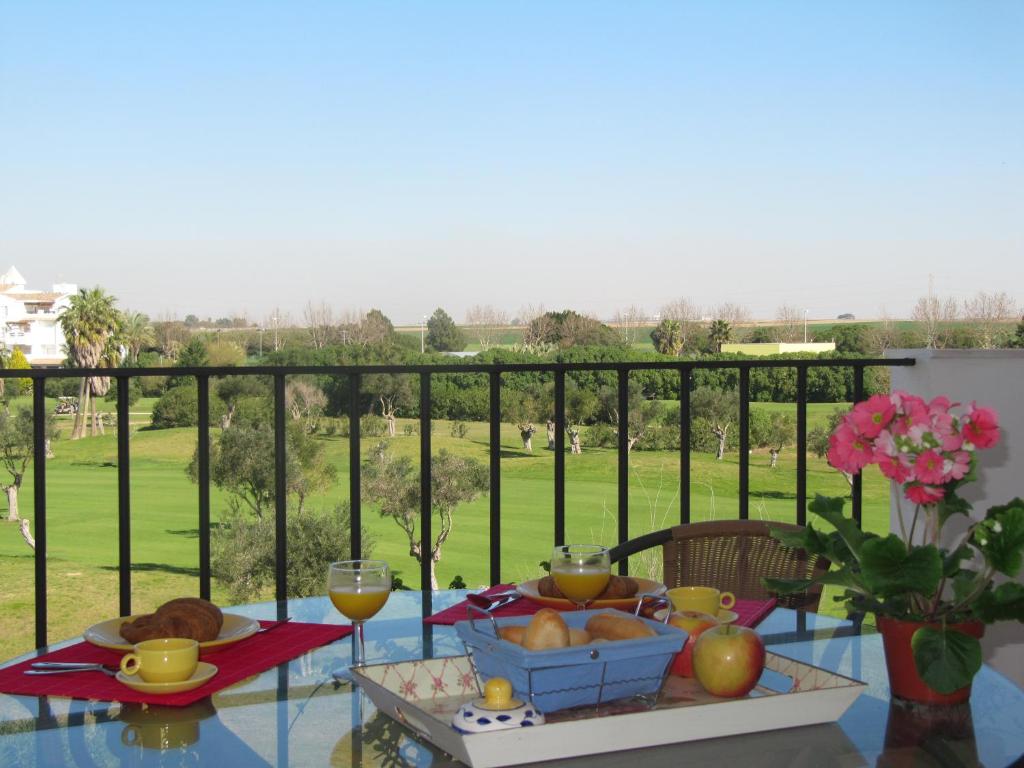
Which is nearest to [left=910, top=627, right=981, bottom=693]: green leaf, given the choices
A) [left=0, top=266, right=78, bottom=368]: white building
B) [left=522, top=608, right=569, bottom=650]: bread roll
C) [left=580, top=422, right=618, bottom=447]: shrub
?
[left=522, top=608, right=569, bottom=650]: bread roll

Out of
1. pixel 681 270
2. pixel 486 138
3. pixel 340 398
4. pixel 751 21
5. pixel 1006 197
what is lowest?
pixel 340 398

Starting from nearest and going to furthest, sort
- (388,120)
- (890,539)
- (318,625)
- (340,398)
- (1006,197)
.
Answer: (890,539)
(318,625)
(340,398)
(1006,197)
(388,120)

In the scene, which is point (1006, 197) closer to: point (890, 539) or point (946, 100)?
point (946, 100)

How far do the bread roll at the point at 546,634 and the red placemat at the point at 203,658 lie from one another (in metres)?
0.36

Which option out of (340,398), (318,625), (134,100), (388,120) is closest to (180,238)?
(134,100)

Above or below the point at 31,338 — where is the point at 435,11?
above

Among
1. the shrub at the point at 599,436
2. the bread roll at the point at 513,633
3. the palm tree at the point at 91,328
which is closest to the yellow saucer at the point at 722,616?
the bread roll at the point at 513,633

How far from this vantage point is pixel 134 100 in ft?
110

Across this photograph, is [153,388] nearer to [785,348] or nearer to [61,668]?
[785,348]

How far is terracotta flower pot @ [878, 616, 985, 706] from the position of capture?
1034 mm

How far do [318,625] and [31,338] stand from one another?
105 feet

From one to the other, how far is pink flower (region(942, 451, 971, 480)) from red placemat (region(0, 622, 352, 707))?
2.52 feet

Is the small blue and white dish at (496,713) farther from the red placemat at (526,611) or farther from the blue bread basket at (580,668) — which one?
the red placemat at (526,611)

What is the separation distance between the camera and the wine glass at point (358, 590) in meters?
1.22
